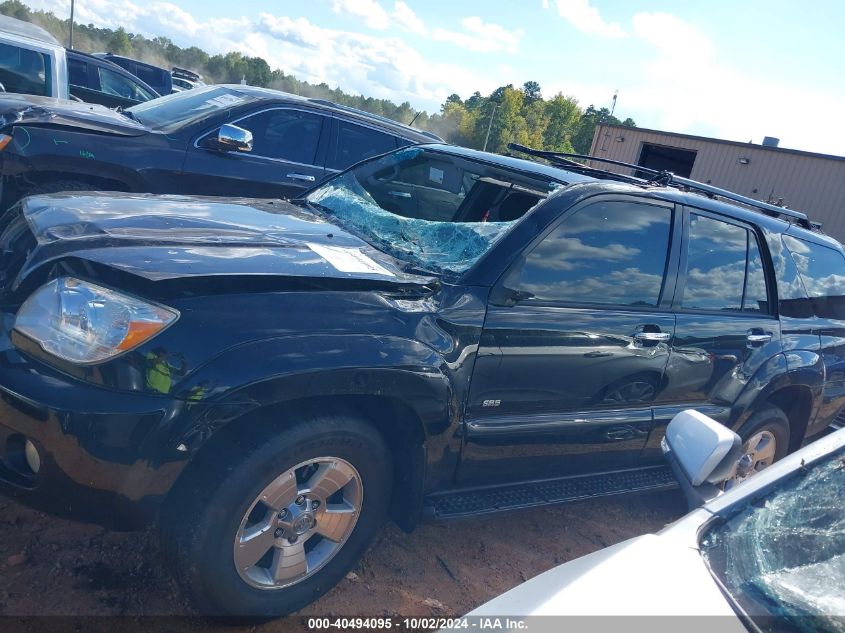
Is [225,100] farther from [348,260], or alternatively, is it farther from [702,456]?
[702,456]

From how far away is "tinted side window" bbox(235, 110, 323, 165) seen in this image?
591 cm

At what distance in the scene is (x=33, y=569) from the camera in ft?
8.16

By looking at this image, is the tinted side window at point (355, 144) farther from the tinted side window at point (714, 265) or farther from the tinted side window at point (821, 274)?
the tinted side window at point (821, 274)

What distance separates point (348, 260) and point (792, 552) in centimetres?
185

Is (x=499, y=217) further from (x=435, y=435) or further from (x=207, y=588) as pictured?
(x=207, y=588)

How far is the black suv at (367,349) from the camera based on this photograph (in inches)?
82.0

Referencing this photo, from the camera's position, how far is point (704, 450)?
1910mm

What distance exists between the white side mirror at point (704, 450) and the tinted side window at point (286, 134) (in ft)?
16.0

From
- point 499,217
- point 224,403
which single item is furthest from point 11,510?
point 499,217

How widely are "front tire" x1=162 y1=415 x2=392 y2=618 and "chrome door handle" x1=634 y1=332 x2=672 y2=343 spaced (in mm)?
1442

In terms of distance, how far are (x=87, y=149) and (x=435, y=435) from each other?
12.5 feet

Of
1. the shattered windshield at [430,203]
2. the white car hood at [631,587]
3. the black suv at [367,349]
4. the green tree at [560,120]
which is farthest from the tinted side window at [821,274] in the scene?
the green tree at [560,120]

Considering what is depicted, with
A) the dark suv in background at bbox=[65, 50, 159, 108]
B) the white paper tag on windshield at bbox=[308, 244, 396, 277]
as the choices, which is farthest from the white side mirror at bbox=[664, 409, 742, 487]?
the dark suv in background at bbox=[65, 50, 159, 108]

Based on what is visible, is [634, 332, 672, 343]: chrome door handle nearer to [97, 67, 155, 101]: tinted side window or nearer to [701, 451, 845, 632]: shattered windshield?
[701, 451, 845, 632]: shattered windshield
